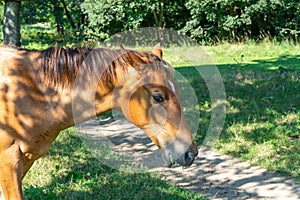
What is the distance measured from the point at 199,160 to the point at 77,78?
3.18 meters

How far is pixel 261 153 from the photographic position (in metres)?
5.98

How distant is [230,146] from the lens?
6.32 metres

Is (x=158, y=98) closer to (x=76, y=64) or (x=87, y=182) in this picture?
(x=76, y=64)

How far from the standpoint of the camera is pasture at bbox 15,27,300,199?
4.74 metres

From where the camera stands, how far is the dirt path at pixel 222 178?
4902 millimetres

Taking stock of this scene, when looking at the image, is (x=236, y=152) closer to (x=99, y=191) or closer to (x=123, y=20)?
(x=99, y=191)

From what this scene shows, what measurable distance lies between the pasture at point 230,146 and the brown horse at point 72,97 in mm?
1336

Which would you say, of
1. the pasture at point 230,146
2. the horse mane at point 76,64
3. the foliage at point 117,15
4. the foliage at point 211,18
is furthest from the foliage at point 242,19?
the horse mane at point 76,64

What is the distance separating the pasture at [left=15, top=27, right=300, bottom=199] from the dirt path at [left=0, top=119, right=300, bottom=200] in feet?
0.66

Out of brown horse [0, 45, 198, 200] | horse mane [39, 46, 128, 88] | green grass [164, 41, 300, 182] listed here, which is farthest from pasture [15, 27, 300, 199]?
horse mane [39, 46, 128, 88]

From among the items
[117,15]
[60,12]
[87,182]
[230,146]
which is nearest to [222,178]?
[230,146]

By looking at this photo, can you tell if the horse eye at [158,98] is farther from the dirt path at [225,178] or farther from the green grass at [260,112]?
the green grass at [260,112]

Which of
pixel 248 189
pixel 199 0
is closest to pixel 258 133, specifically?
pixel 248 189

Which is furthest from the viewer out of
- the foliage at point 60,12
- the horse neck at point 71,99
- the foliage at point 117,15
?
the foliage at point 60,12
